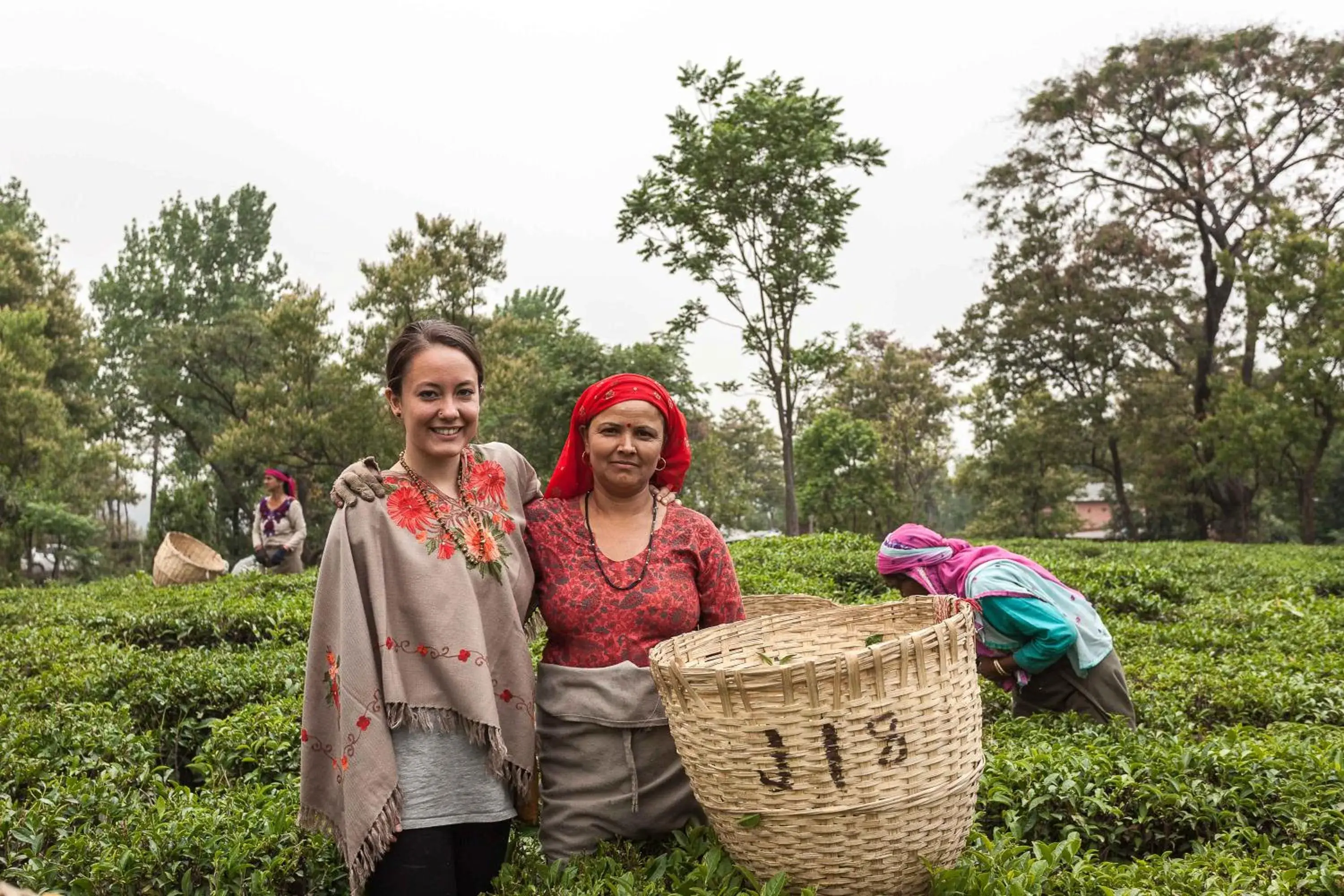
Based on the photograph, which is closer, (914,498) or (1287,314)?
(1287,314)

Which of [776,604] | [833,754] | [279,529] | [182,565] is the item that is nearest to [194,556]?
[182,565]

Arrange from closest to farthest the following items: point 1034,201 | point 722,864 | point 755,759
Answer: point 755,759
point 722,864
point 1034,201

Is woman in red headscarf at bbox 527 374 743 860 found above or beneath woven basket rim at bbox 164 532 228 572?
above

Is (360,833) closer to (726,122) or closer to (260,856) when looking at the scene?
(260,856)

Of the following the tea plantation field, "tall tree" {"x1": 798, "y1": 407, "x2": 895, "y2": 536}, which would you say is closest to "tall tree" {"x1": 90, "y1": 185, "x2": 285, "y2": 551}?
"tall tree" {"x1": 798, "y1": 407, "x2": 895, "y2": 536}

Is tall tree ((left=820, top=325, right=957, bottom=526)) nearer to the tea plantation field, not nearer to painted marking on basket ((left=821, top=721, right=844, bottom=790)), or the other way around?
the tea plantation field

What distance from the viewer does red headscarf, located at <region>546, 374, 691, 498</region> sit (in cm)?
247

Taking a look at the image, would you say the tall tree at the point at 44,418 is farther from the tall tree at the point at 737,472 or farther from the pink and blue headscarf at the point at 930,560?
the pink and blue headscarf at the point at 930,560

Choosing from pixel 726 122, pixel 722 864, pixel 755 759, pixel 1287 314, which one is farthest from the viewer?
pixel 1287 314

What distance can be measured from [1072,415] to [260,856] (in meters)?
23.7

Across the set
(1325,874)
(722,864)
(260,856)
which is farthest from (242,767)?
(1325,874)

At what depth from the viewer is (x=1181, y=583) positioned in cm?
847

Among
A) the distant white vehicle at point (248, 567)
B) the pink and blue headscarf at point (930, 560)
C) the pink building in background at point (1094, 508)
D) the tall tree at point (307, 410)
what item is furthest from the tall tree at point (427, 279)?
the pink building in background at point (1094, 508)

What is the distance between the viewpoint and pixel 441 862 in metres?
2.16
